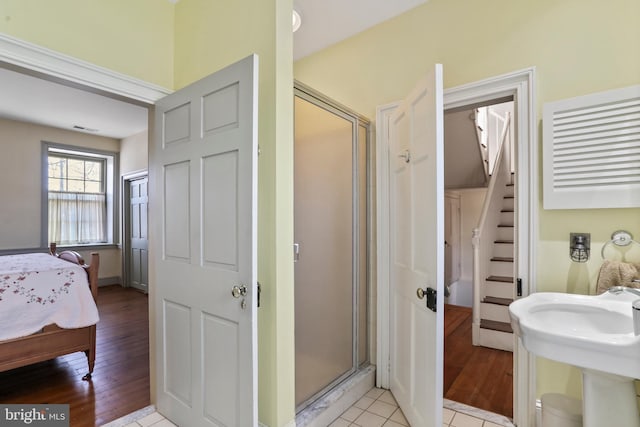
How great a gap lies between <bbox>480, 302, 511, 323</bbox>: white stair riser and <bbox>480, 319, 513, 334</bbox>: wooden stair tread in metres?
0.03

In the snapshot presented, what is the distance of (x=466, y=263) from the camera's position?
16.2ft

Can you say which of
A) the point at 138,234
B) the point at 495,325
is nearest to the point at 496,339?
the point at 495,325

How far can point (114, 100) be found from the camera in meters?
4.18

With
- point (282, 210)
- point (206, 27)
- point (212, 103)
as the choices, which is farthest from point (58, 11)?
point (282, 210)

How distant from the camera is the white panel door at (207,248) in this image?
1482 millimetres

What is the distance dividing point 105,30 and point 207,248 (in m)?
1.37

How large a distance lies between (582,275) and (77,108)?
18.3ft

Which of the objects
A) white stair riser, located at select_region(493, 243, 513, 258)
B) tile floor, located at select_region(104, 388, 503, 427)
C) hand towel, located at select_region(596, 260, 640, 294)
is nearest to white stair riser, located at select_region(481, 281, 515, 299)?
white stair riser, located at select_region(493, 243, 513, 258)

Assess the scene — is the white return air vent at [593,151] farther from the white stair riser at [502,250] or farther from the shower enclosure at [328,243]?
→ the white stair riser at [502,250]

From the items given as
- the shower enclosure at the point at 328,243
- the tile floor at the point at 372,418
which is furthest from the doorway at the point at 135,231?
the shower enclosure at the point at 328,243

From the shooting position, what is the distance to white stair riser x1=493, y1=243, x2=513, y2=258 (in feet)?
12.6

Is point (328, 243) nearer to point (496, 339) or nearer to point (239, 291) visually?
point (239, 291)

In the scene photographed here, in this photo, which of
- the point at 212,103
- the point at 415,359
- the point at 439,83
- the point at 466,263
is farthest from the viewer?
the point at 466,263

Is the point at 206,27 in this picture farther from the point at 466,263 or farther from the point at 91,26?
the point at 466,263
